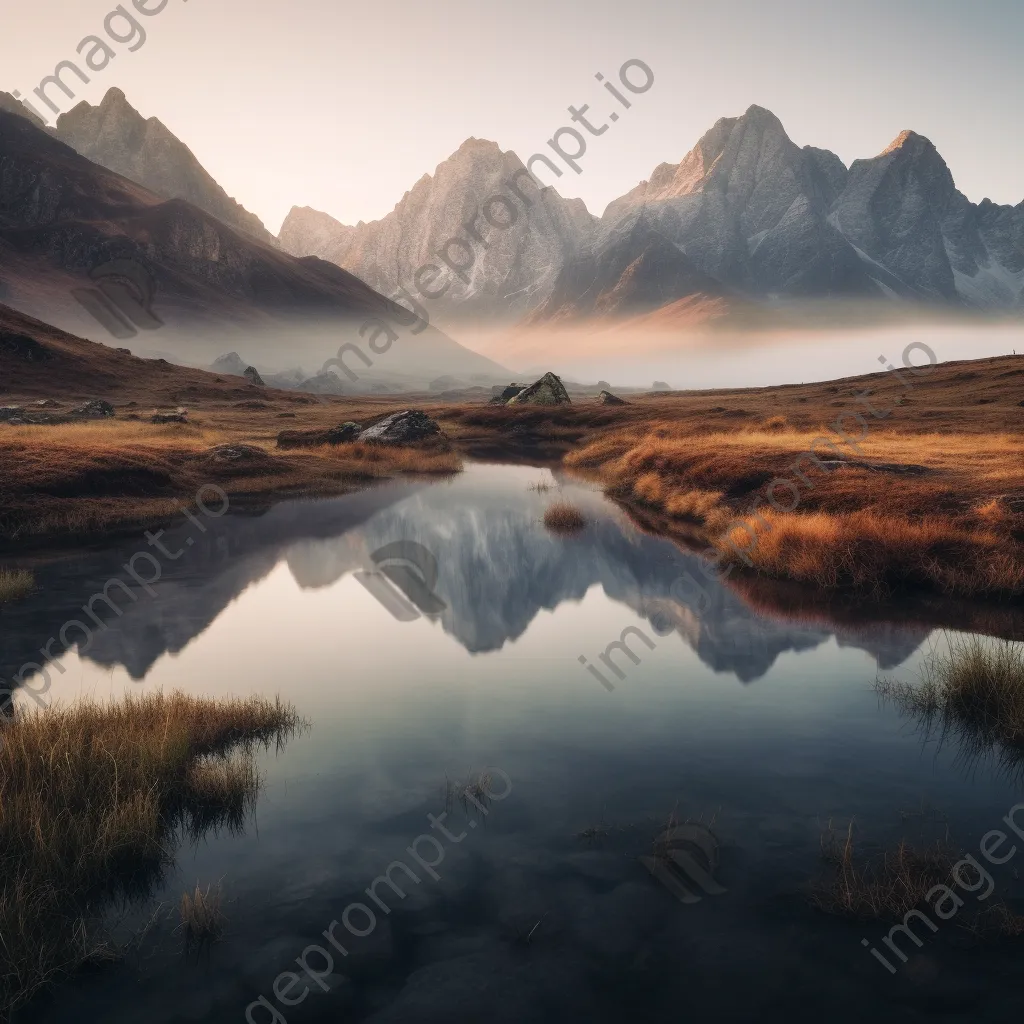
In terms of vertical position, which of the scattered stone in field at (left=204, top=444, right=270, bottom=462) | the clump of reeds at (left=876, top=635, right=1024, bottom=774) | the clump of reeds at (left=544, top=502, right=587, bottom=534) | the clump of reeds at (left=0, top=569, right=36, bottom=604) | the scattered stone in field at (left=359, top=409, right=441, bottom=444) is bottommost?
the clump of reeds at (left=0, top=569, right=36, bottom=604)

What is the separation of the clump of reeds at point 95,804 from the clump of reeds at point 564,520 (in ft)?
68.6

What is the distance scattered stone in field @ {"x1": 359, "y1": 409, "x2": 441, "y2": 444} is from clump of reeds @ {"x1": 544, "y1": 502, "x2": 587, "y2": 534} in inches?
1050

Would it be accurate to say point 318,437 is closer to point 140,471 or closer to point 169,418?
point 169,418

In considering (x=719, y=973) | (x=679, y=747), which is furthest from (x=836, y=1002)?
(x=679, y=747)

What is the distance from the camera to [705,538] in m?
30.8

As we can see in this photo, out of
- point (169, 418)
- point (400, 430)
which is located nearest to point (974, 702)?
point (400, 430)

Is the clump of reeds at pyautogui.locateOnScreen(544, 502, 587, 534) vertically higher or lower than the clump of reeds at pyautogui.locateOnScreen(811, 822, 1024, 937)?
higher

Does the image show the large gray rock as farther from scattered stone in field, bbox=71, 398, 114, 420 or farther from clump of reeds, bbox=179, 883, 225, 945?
clump of reeds, bbox=179, 883, 225, 945

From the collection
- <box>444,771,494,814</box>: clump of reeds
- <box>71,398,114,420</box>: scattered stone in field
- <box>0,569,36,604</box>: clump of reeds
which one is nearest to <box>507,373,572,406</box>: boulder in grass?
<box>71,398,114,420</box>: scattered stone in field

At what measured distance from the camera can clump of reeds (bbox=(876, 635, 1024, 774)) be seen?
12773mm

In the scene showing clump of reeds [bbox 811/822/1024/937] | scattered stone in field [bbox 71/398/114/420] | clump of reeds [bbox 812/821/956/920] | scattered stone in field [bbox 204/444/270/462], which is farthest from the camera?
scattered stone in field [bbox 71/398/114/420]

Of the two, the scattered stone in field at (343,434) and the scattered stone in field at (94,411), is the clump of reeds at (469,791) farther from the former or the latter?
the scattered stone in field at (94,411)

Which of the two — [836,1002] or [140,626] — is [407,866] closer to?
[836,1002]

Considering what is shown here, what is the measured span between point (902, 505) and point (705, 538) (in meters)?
7.59
